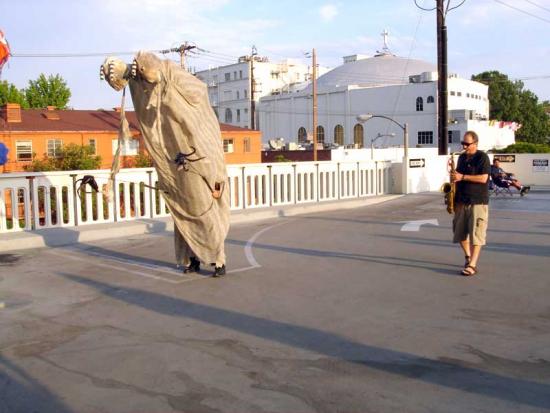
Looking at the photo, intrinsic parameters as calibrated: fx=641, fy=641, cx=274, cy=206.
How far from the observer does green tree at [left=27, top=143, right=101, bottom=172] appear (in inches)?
1481

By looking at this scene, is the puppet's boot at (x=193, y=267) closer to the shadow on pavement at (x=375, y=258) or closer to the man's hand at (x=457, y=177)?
the shadow on pavement at (x=375, y=258)

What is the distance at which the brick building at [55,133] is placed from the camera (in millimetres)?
42094

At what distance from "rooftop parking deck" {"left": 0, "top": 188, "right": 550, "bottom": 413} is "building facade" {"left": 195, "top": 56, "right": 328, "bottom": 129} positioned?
307 feet

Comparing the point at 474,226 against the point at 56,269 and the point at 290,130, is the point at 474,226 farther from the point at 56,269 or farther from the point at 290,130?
the point at 290,130

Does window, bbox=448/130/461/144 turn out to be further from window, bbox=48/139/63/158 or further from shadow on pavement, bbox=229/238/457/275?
shadow on pavement, bbox=229/238/457/275

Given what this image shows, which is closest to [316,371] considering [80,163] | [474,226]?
[474,226]

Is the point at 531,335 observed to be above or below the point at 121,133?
below

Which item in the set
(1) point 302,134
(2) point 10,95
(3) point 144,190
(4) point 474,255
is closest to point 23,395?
(4) point 474,255

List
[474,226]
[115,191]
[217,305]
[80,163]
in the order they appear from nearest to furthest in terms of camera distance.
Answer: [217,305] < [474,226] < [115,191] < [80,163]

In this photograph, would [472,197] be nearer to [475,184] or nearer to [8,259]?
[475,184]

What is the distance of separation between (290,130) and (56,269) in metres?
79.8

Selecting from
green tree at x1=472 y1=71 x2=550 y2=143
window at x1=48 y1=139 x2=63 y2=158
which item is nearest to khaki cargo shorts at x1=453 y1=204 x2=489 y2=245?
window at x1=48 y1=139 x2=63 y2=158

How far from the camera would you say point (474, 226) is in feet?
28.9

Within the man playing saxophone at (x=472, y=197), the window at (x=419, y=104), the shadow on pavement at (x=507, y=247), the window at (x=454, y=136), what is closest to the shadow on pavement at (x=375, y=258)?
the man playing saxophone at (x=472, y=197)
